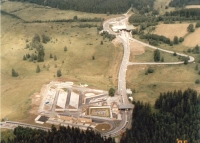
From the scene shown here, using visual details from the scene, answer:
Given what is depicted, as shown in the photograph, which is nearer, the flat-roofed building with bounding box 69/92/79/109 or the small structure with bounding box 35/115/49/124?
the small structure with bounding box 35/115/49/124

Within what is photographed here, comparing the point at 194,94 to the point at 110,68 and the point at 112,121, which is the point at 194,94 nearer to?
the point at 112,121

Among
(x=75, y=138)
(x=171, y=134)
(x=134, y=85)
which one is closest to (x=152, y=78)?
(x=134, y=85)

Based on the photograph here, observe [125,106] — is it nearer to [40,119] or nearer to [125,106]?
[125,106]

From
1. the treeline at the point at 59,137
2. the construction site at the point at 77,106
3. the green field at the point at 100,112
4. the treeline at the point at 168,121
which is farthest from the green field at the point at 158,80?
the treeline at the point at 59,137

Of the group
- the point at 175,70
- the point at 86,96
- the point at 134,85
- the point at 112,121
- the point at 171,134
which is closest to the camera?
the point at 171,134

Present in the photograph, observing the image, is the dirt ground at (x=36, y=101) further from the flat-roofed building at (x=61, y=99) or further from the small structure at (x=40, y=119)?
the flat-roofed building at (x=61, y=99)

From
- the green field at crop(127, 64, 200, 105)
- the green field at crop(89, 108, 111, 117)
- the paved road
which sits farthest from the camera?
the green field at crop(127, 64, 200, 105)

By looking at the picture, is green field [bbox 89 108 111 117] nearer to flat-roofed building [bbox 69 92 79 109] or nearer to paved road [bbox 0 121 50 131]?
flat-roofed building [bbox 69 92 79 109]

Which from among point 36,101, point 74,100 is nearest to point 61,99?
point 74,100

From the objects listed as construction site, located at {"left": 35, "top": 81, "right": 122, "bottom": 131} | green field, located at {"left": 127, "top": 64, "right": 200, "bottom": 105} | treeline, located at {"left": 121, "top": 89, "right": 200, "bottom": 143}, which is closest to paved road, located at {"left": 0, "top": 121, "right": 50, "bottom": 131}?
construction site, located at {"left": 35, "top": 81, "right": 122, "bottom": 131}
